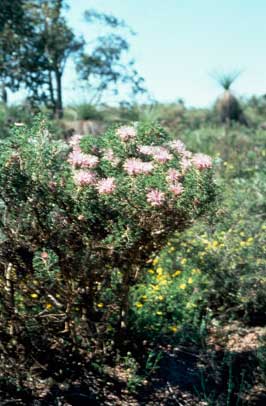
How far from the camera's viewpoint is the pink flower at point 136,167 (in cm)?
354

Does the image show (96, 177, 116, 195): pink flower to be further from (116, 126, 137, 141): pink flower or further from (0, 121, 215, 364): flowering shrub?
(116, 126, 137, 141): pink flower

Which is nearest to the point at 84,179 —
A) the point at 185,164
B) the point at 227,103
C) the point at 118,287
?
the point at 185,164

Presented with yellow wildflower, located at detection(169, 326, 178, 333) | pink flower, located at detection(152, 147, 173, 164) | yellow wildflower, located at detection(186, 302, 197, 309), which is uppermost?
pink flower, located at detection(152, 147, 173, 164)

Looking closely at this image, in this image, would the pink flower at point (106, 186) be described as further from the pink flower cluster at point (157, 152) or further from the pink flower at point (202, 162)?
the pink flower at point (202, 162)

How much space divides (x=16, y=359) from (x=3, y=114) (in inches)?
381

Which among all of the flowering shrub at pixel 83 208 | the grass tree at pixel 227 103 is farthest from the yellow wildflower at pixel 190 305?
the grass tree at pixel 227 103

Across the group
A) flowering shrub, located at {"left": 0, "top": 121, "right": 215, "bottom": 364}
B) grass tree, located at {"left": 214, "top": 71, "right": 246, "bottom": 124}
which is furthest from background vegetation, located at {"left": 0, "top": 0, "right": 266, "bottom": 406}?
grass tree, located at {"left": 214, "top": 71, "right": 246, "bottom": 124}

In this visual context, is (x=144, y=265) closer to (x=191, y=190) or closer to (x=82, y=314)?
(x=82, y=314)

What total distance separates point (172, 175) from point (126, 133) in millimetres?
433

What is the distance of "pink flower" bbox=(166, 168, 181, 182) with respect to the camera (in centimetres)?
354

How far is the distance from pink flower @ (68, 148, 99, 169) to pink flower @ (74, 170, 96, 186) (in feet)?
0.36

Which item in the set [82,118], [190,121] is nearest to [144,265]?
[82,118]

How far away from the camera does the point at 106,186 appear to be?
351 cm

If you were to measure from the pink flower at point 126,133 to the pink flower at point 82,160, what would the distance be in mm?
205
